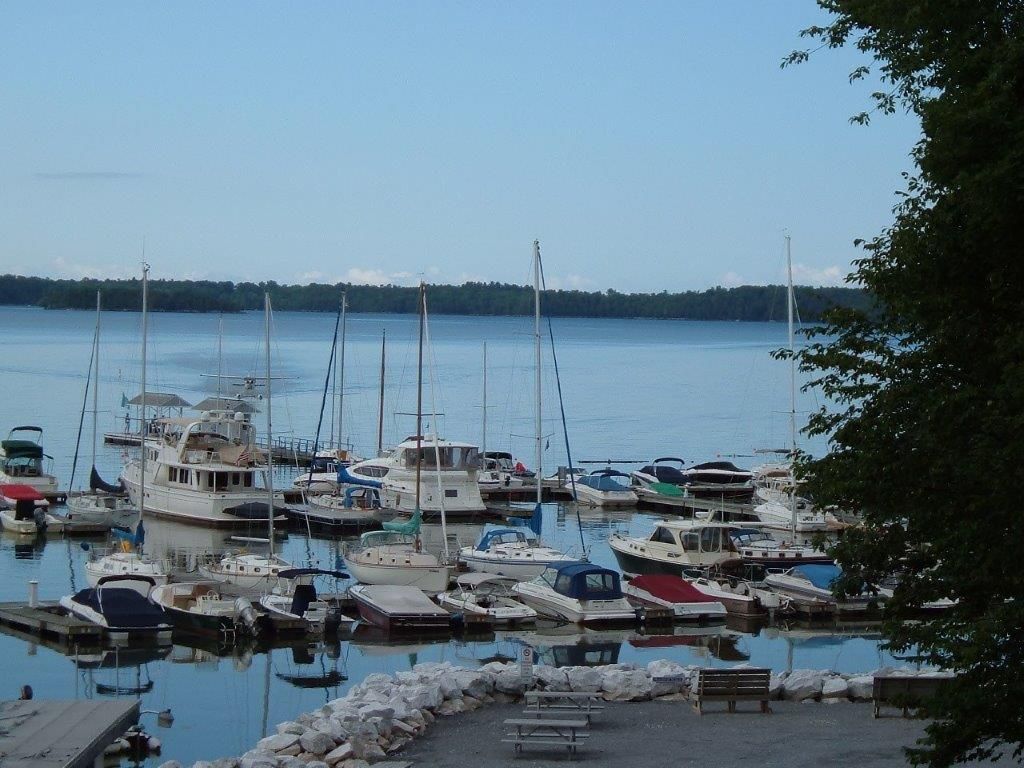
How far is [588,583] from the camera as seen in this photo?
29.7 meters

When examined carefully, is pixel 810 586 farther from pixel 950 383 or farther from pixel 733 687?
pixel 950 383

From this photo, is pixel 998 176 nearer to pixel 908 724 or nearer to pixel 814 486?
pixel 814 486

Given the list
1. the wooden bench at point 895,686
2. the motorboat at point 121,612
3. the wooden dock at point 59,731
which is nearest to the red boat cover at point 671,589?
the motorboat at point 121,612

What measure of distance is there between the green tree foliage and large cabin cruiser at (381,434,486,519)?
3455cm

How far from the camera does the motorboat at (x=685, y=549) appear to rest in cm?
3538

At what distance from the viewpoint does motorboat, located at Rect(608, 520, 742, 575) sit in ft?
116

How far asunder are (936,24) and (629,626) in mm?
19296

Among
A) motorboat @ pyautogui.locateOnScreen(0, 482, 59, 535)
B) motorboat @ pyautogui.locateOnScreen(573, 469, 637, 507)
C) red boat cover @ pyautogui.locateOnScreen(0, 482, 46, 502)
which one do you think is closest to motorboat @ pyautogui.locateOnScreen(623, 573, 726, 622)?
motorboat @ pyautogui.locateOnScreen(0, 482, 59, 535)

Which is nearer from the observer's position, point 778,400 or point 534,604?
point 534,604

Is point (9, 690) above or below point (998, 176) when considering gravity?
below

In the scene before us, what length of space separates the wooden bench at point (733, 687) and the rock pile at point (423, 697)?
0.80 meters

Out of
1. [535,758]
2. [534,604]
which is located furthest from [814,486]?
[534,604]

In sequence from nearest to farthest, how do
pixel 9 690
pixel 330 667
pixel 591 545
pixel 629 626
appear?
pixel 9 690 < pixel 330 667 < pixel 629 626 < pixel 591 545

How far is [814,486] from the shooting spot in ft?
41.4
